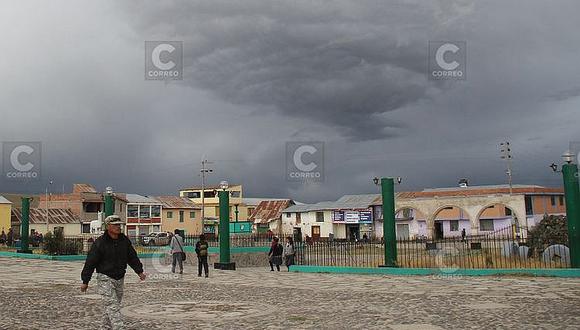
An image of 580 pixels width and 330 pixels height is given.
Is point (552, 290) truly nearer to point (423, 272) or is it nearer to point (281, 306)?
point (423, 272)

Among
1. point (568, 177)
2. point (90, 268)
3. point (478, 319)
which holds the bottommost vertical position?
Result: point (478, 319)

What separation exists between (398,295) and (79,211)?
179 ft

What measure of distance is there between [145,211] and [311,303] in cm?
5697

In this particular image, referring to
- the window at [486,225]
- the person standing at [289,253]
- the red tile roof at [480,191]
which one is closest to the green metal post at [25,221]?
the person standing at [289,253]

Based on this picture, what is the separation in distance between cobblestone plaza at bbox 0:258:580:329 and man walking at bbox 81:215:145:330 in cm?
126

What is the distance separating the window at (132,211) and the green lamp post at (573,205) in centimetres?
5503

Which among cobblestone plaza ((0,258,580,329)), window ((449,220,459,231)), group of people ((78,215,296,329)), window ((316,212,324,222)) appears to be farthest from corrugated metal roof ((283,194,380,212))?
group of people ((78,215,296,329))

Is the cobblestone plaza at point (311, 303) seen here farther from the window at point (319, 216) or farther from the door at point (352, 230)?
the window at point (319, 216)

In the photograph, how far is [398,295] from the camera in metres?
11.7

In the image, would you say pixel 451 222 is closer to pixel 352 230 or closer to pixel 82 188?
pixel 352 230

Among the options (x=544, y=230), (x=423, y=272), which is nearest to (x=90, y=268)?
(x=423, y=272)

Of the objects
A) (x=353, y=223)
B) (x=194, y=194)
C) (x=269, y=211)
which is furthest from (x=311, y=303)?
(x=194, y=194)

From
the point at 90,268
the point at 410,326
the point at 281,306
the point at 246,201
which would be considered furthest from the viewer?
the point at 246,201

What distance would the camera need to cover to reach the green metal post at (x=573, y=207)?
15.2 m
